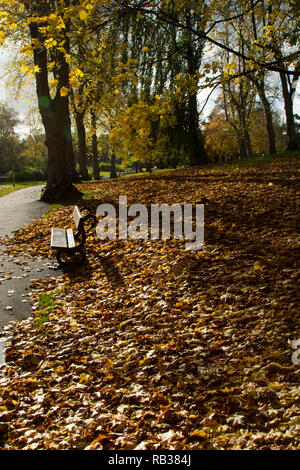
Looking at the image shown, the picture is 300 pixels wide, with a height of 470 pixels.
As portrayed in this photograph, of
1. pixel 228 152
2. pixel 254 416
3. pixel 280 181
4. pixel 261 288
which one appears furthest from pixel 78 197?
pixel 228 152

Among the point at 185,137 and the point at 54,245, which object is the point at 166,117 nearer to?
the point at 185,137

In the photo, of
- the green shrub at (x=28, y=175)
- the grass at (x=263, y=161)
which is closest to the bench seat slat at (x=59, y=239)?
the grass at (x=263, y=161)

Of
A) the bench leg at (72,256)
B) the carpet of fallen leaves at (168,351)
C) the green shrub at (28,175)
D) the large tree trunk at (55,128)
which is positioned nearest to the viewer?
the carpet of fallen leaves at (168,351)

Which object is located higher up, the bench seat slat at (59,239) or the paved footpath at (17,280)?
the bench seat slat at (59,239)

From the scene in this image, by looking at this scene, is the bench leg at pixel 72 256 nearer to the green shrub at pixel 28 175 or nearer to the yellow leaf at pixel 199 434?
the yellow leaf at pixel 199 434

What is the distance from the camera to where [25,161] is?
182 feet

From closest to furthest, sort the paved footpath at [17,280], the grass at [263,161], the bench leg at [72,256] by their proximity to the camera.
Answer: the paved footpath at [17,280] → the bench leg at [72,256] → the grass at [263,161]

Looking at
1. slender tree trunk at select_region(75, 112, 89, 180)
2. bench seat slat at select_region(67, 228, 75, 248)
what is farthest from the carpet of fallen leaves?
slender tree trunk at select_region(75, 112, 89, 180)

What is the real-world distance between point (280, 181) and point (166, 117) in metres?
7.58

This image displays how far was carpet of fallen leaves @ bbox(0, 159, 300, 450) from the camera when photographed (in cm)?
291

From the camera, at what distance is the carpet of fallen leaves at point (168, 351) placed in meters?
2.91

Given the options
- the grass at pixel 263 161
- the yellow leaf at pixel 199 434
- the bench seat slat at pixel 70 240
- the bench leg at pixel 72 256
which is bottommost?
the yellow leaf at pixel 199 434

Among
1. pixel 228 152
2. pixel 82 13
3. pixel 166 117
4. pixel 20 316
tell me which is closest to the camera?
pixel 82 13

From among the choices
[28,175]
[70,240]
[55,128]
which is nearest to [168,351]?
[70,240]
